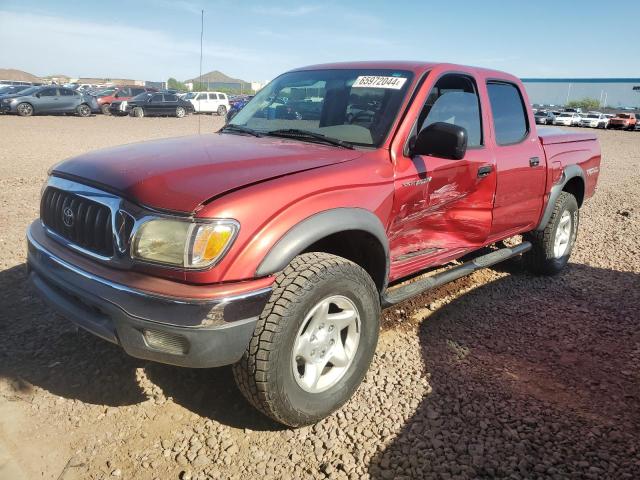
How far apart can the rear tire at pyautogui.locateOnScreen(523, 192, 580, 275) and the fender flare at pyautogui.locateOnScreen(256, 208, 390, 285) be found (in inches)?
104

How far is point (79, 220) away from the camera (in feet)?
8.28

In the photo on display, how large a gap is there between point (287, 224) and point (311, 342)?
64 centimetres

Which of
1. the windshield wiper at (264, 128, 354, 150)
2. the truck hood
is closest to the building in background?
the windshield wiper at (264, 128, 354, 150)

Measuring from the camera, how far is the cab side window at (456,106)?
11.0 ft

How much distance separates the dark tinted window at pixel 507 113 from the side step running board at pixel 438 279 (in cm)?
93

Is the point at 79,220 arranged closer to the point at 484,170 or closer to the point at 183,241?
the point at 183,241

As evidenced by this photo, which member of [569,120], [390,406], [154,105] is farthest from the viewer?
[569,120]

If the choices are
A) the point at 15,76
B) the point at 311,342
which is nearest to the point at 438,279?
the point at 311,342

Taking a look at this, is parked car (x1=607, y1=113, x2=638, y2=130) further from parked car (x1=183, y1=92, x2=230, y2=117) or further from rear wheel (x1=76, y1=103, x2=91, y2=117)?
rear wheel (x1=76, y1=103, x2=91, y2=117)

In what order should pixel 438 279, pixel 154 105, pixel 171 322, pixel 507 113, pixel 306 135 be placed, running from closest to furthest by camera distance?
pixel 171 322, pixel 306 135, pixel 438 279, pixel 507 113, pixel 154 105

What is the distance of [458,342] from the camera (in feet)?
12.0

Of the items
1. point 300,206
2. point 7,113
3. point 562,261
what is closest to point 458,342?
point 300,206

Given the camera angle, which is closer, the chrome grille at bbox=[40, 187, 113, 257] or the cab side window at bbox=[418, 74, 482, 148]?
the chrome grille at bbox=[40, 187, 113, 257]

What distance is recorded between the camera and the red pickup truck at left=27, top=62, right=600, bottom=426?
2186 mm
